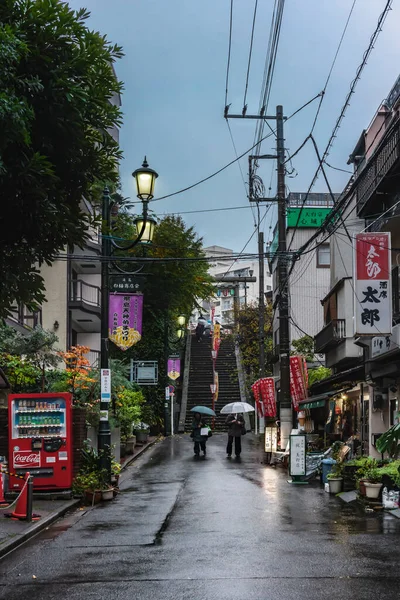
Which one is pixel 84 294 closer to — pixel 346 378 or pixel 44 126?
pixel 346 378

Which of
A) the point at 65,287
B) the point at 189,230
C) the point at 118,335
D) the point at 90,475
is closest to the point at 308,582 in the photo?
the point at 90,475

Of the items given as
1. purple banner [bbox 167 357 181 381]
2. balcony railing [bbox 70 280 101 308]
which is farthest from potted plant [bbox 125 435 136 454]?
purple banner [bbox 167 357 181 381]

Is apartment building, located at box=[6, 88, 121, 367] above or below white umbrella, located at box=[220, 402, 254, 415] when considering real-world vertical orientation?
above

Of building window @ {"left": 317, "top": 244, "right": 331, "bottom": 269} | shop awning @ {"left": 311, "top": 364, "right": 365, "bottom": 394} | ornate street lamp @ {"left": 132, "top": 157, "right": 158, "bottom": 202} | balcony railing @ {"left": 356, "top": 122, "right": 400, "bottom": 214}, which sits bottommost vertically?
shop awning @ {"left": 311, "top": 364, "right": 365, "bottom": 394}

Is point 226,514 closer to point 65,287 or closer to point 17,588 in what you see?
point 17,588

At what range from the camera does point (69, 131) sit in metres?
7.35

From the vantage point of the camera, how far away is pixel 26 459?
640 inches

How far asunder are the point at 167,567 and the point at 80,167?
4924mm

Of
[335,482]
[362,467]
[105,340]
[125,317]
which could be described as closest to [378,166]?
[362,467]

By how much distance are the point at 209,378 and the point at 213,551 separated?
145 feet

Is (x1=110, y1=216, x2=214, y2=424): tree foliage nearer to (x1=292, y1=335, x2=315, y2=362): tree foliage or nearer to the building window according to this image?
(x1=292, y1=335, x2=315, y2=362): tree foliage

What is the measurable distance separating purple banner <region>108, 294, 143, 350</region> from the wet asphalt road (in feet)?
22.3

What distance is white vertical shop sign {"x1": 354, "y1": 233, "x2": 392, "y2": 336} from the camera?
17078 millimetres

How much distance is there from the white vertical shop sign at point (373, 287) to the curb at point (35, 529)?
7637 millimetres
